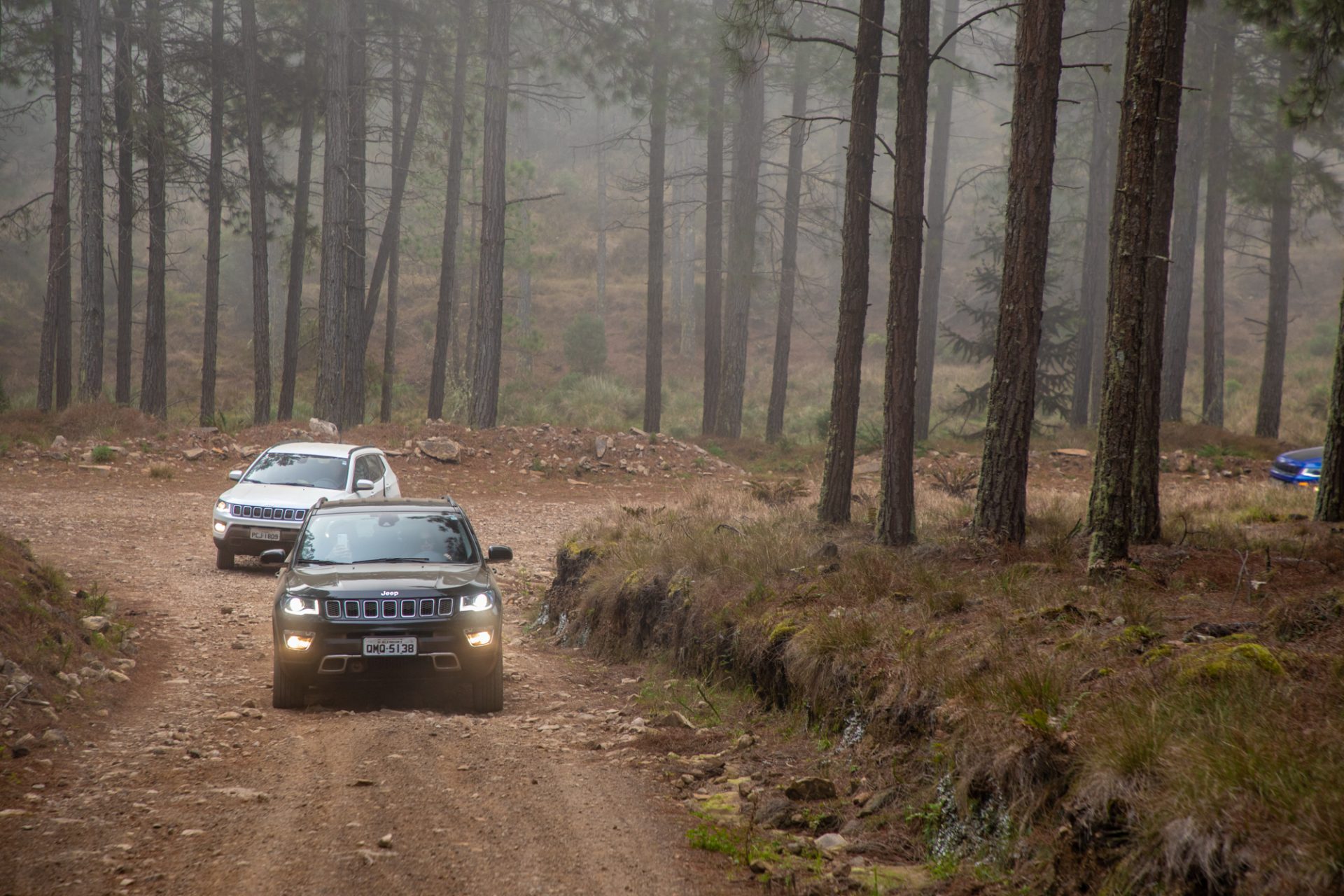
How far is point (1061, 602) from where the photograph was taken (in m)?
7.12

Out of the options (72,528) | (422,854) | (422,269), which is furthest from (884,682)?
(422,269)

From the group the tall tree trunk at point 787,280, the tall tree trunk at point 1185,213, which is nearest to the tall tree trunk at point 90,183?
the tall tree trunk at point 787,280

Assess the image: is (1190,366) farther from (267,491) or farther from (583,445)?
(267,491)

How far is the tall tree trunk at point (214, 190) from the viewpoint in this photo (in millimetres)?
29734

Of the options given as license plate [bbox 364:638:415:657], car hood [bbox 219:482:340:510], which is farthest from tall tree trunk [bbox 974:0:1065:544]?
car hood [bbox 219:482:340:510]

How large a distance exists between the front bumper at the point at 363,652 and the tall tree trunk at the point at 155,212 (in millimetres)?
24684

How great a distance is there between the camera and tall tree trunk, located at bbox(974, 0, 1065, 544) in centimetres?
984

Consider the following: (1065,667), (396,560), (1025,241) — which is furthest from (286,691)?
(1025,241)

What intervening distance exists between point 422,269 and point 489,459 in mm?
34368

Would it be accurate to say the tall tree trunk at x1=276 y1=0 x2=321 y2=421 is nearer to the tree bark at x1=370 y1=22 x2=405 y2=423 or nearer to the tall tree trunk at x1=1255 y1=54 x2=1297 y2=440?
the tree bark at x1=370 y1=22 x2=405 y2=423

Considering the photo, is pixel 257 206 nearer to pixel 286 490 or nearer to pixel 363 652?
pixel 286 490

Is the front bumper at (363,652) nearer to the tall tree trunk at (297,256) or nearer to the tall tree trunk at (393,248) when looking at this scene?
the tall tree trunk at (297,256)

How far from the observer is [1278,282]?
27.1 m

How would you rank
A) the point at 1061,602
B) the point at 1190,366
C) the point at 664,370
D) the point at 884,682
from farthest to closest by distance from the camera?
the point at 664,370 < the point at 1190,366 < the point at 1061,602 < the point at 884,682
